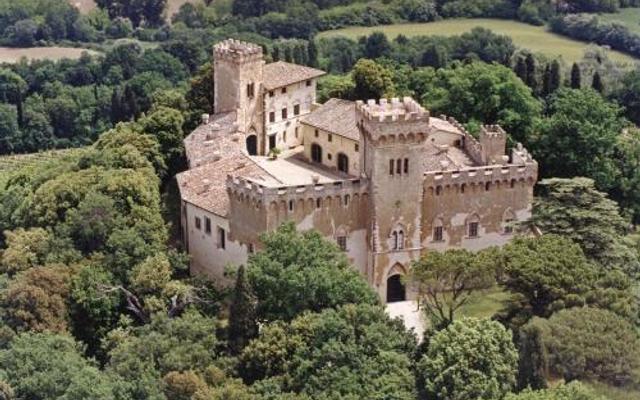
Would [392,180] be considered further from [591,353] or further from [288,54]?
[288,54]

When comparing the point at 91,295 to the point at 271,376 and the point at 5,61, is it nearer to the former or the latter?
the point at 271,376

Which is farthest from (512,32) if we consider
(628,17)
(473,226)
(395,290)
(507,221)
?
(395,290)

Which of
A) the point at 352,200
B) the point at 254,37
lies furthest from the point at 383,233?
→ the point at 254,37

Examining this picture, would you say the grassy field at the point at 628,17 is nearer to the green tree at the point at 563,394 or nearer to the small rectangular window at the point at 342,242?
the small rectangular window at the point at 342,242

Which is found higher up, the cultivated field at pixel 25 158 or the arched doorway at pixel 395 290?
the arched doorway at pixel 395 290

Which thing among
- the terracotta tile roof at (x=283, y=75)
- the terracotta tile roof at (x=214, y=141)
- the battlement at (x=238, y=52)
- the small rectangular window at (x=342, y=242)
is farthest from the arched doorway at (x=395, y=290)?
the battlement at (x=238, y=52)
